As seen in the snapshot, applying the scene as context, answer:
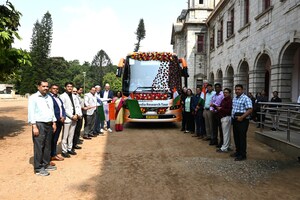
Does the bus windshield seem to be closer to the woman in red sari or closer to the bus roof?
the bus roof

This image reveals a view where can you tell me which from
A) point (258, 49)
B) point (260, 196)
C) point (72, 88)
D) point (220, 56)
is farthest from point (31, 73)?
point (260, 196)

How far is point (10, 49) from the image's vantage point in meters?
8.80

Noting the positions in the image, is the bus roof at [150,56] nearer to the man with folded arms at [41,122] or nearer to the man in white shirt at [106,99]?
the man in white shirt at [106,99]

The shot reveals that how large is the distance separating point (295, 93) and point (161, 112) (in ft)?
25.8

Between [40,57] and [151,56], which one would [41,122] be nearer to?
[151,56]

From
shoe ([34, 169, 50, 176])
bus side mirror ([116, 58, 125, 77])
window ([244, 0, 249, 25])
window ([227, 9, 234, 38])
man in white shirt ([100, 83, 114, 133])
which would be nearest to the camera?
shoe ([34, 169, 50, 176])

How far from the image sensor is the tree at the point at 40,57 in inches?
2552

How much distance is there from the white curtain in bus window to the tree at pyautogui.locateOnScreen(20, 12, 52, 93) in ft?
187

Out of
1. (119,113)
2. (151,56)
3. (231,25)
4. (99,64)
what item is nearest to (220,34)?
(231,25)

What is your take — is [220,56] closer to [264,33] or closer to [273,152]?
[264,33]

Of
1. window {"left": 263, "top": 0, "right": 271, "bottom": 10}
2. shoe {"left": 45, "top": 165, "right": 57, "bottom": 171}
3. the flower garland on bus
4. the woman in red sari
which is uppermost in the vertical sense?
window {"left": 263, "top": 0, "right": 271, "bottom": 10}

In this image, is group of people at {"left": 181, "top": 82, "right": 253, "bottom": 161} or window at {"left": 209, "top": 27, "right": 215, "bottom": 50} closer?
group of people at {"left": 181, "top": 82, "right": 253, "bottom": 161}

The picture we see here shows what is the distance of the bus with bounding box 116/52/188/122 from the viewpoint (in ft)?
38.8

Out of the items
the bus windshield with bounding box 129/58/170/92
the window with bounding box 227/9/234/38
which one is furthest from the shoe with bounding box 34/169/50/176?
the window with bounding box 227/9/234/38
